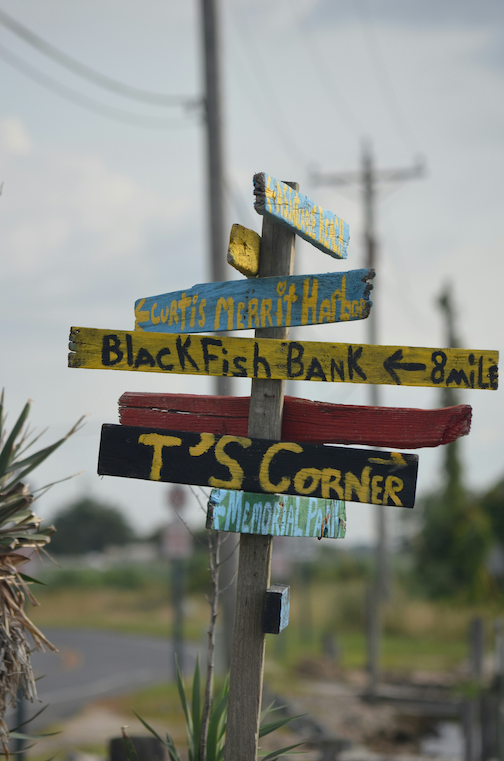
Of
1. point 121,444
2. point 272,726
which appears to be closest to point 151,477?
point 121,444

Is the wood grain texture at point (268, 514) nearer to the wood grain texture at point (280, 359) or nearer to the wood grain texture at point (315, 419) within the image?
the wood grain texture at point (315, 419)

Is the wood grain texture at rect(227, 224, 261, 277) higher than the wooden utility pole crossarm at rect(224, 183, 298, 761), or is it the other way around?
the wood grain texture at rect(227, 224, 261, 277)

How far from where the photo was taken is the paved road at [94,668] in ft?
42.0

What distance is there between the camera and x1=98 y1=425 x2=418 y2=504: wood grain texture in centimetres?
306

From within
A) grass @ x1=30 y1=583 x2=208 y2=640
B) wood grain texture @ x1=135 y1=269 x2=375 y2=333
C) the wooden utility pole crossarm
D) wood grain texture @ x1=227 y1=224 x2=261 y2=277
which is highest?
wood grain texture @ x1=227 y1=224 x2=261 y2=277

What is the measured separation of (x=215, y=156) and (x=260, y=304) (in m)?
4.97

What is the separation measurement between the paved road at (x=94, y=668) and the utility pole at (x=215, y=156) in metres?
4.03

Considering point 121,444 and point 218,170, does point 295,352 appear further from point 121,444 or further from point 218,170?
point 218,170

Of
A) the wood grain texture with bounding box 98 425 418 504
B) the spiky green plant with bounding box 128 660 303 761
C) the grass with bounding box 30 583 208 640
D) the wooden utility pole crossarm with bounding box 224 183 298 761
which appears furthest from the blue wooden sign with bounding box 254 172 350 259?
the grass with bounding box 30 583 208 640

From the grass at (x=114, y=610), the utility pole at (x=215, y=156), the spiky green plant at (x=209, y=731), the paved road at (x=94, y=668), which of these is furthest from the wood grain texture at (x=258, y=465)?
the grass at (x=114, y=610)

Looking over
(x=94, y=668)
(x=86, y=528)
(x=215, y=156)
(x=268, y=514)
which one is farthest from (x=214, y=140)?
(x=86, y=528)

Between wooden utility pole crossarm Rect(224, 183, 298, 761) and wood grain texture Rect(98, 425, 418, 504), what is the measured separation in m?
0.14

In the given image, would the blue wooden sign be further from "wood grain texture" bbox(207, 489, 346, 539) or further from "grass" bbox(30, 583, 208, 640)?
"grass" bbox(30, 583, 208, 640)

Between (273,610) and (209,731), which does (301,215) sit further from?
(209,731)
